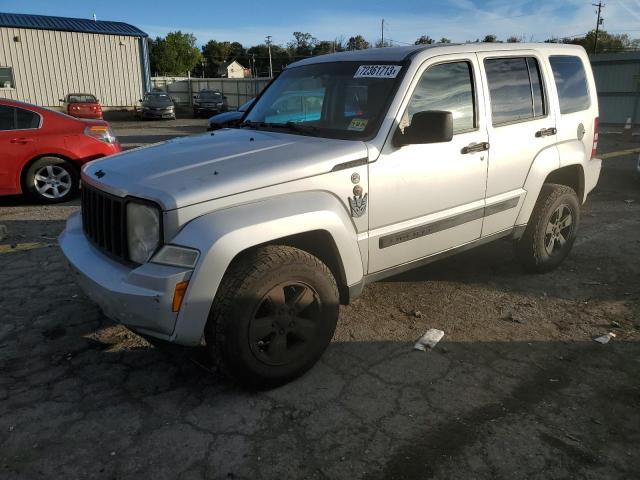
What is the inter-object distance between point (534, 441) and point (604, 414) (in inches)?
20.5

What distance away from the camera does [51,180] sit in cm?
749

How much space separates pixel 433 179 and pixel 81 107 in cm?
2350

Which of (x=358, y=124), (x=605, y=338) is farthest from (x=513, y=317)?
(x=358, y=124)

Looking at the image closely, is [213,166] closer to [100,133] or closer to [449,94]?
[449,94]

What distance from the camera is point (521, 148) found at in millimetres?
4102

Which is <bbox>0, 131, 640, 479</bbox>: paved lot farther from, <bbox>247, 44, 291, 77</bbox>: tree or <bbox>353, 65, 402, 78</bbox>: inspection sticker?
<bbox>247, 44, 291, 77</bbox>: tree

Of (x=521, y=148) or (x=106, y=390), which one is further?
(x=521, y=148)

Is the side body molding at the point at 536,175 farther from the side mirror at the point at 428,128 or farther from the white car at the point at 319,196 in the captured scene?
the side mirror at the point at 428,128

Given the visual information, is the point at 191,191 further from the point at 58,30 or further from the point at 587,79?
the point at 58,30

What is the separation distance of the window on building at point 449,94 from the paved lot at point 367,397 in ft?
4.91

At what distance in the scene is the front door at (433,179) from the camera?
3.32 meters

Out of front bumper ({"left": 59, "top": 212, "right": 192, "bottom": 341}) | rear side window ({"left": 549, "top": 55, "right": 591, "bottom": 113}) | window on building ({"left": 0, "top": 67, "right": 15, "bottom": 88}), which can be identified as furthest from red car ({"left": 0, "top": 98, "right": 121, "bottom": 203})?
window on building ({"left": 0, "top": 67, "right": 15, "bottom": 88})

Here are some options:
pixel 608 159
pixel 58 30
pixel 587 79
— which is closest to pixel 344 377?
pixel 587 79

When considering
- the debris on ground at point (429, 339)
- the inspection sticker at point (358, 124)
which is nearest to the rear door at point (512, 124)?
the debris on ground at point (429, 339)
